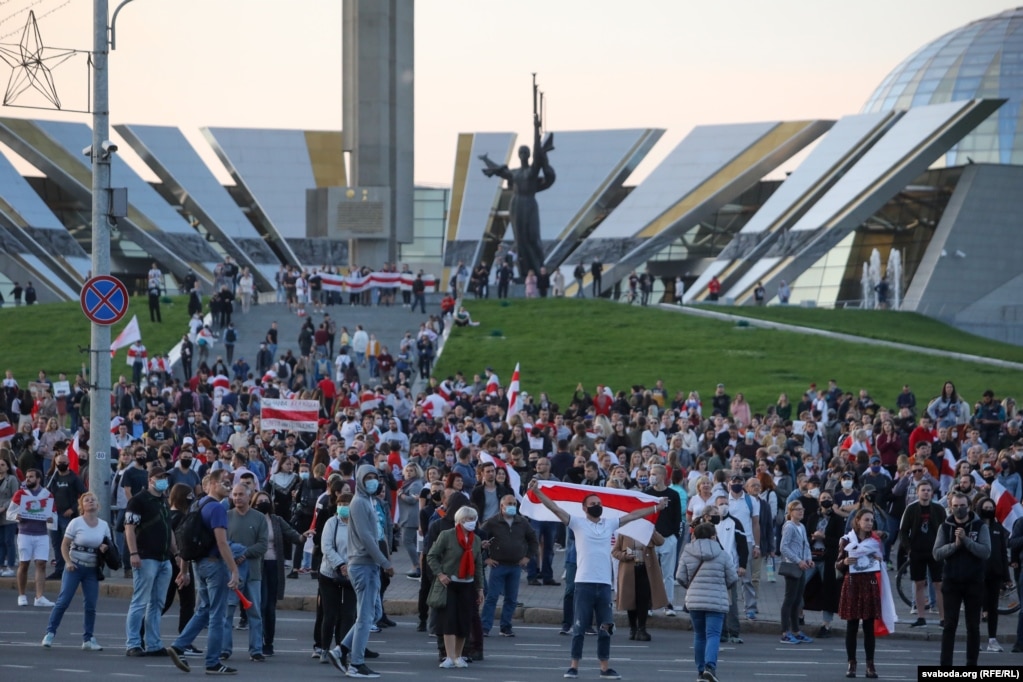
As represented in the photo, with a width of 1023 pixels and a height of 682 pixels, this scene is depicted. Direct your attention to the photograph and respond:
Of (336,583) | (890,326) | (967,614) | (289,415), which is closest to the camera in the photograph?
(967,614)

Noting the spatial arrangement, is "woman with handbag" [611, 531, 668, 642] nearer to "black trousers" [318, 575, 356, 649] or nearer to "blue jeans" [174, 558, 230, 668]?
"black trousers" [318, 575, 356, 649]

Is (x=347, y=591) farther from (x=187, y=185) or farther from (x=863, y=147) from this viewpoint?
(x=187, y=185)

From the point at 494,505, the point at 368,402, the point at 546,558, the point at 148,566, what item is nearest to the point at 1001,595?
the point at 546,558

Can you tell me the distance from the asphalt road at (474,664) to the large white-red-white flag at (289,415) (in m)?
6.94

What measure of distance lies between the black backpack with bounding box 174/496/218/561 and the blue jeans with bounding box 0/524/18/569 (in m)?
5.44

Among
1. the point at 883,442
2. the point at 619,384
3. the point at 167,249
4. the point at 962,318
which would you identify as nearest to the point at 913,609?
the point at 883,442

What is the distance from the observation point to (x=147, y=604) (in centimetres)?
1241

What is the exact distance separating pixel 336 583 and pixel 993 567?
207 inches

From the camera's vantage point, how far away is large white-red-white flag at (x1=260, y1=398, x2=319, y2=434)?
21.8 m

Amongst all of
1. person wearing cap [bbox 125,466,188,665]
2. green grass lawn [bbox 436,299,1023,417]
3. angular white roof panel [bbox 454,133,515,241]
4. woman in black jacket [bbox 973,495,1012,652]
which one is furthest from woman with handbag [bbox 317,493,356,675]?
angular white roof panel [bbox 454,133,515,241]

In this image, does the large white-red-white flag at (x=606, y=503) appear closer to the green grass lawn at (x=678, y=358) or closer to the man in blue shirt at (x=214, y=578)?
the man in blue shirt at (x=214, y=578)

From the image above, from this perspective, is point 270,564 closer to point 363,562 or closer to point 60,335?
point 363,562

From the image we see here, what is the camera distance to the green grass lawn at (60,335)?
33.7 meters

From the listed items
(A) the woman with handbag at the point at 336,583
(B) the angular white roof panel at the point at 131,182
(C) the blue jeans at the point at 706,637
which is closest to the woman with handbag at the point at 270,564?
(A) the woman with handbag at the point at 336,583
